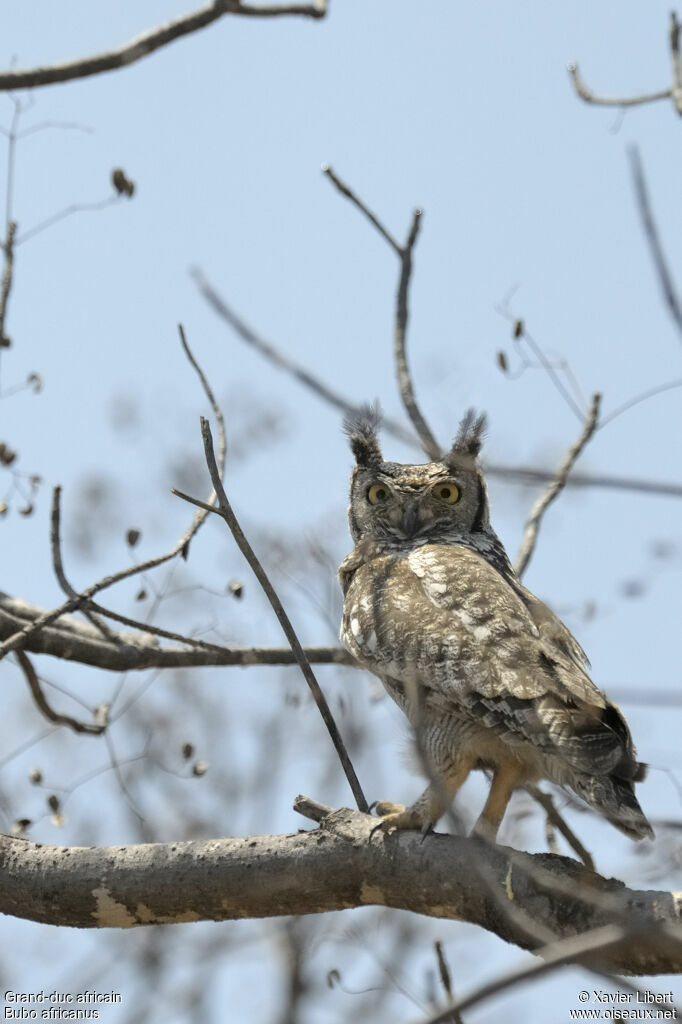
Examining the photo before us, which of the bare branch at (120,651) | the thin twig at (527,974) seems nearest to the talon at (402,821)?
the bare branch at (120,651)

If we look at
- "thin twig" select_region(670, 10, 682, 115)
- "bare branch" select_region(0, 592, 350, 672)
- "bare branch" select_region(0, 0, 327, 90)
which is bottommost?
"bare branch" select_region(0, 592, 350, 672)

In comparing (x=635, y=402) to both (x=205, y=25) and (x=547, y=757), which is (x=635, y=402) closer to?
(x=547, y=757)

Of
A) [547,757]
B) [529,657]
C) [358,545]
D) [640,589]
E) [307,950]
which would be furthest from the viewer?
[307,950]

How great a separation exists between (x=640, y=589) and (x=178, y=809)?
6531 mm

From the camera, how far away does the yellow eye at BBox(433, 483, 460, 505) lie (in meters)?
5.30

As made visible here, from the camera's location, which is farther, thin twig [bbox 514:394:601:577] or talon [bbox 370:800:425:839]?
thin twig [bbox 514:394:601:577]

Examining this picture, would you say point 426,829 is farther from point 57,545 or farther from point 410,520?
point 410,520

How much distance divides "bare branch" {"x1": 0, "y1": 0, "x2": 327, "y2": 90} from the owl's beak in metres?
2.48

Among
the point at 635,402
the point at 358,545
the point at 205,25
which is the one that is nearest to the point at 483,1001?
the point at 635,402

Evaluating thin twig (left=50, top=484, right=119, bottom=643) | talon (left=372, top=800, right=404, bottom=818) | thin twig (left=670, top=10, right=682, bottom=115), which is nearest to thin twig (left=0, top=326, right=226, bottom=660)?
thin twig (left=50, top=484, right=119, bottom=643)

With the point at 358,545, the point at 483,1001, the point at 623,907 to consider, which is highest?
the point at 358,545

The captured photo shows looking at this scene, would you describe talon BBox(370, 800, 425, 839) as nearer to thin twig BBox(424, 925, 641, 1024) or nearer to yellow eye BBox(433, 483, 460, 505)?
thin twig BBox(424, 925, 641, 1024)

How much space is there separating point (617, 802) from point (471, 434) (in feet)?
8.42

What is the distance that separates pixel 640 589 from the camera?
418cm
